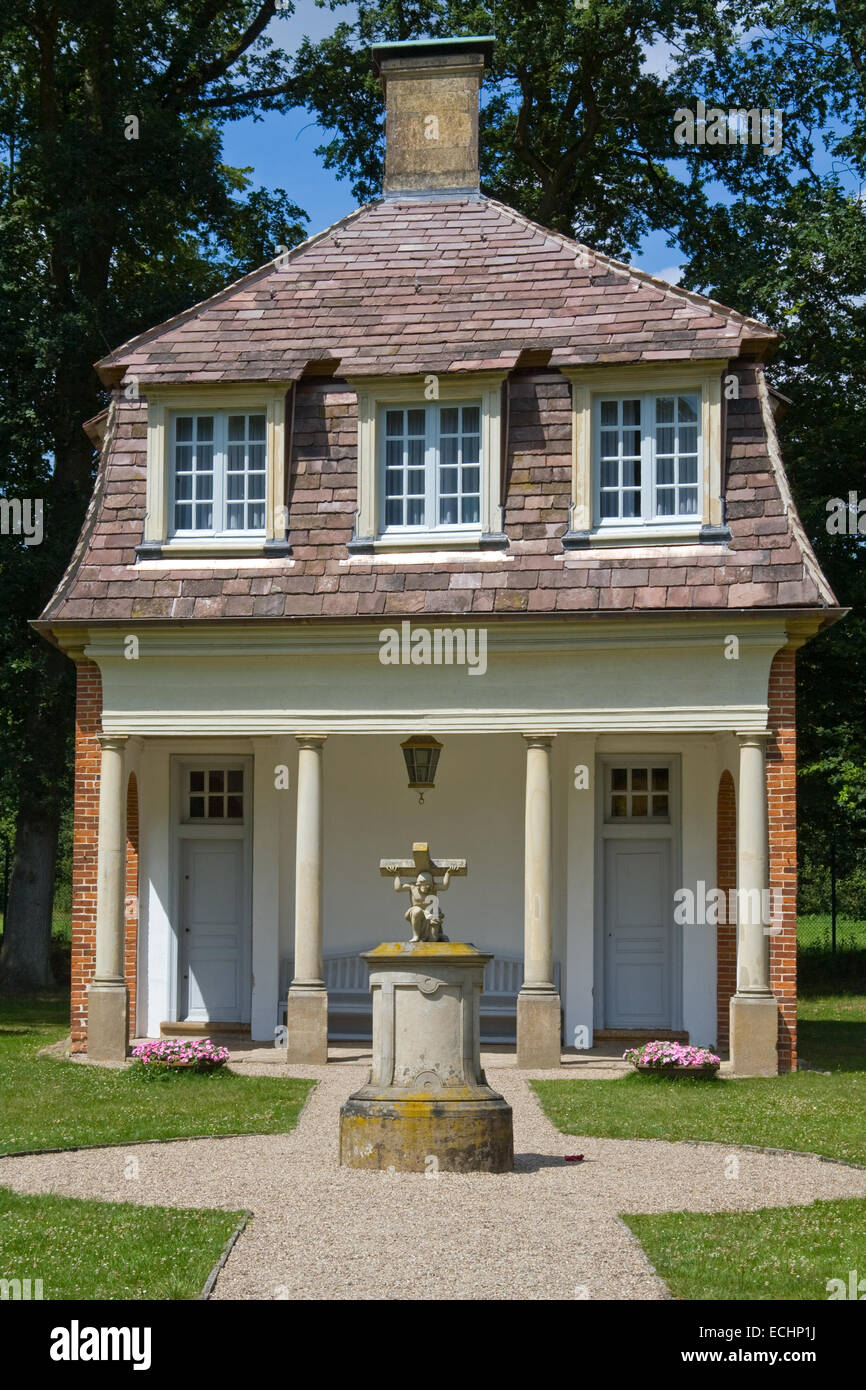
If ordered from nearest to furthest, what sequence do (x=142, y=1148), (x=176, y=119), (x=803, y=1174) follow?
(x=803, y=1174), (x=142, y=1148), (x=176, y=119)

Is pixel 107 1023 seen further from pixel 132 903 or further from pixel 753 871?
pixel 753 871

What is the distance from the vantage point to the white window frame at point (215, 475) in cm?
1720

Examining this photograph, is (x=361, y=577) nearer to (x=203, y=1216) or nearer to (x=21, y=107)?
(x=203, y=1216)

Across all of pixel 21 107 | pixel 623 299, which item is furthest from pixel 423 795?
pixel 21 107

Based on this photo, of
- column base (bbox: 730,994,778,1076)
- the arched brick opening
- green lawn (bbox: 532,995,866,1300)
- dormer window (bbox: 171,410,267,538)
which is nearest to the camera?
green lawn (bbox: 532,995,866,1300)

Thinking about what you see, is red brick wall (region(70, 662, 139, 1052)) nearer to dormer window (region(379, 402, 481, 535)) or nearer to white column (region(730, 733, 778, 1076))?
dormer window (region(379, 402, 481, 535))

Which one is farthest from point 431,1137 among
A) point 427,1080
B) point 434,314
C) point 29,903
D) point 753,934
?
point 29,903

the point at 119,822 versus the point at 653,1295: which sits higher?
the point at 119,822

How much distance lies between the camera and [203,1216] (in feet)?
29.1

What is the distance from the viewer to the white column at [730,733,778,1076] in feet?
51.4

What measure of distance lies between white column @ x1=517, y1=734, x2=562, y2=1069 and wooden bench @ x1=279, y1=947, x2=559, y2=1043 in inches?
75.3

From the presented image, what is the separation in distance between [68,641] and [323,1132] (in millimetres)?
6772

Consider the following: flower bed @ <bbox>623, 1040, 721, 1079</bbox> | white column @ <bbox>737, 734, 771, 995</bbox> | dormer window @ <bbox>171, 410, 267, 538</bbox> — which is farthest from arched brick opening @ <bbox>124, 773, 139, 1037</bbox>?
white column @ <bbox>737, 734, 771, 995</bbox>

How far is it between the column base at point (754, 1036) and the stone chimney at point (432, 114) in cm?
976
